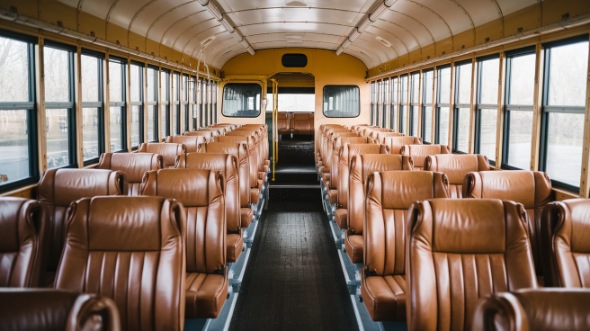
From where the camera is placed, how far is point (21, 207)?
282cm

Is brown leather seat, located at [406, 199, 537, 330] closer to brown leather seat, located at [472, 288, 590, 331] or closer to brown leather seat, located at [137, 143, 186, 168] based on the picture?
brown leather seat, located at [472, 288, 590, 331]

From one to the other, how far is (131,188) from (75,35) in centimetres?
166

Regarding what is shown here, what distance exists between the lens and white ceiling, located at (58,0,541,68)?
6704mm

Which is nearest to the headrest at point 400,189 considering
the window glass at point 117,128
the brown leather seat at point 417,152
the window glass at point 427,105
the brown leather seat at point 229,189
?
the brown leather seat at point 229,189

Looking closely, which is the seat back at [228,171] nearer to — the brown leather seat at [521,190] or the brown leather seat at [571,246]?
the brown leather seat at [521,190]

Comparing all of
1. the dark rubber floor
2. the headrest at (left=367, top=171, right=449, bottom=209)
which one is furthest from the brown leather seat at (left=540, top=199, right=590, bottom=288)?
the dark rubber floor

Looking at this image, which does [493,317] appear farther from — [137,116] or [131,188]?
[137,116]

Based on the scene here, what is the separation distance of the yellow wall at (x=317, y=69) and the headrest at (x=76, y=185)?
1106 centimetres

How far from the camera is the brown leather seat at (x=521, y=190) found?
4.09m

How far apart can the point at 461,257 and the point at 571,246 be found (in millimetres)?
600

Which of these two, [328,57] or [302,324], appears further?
[328,57]

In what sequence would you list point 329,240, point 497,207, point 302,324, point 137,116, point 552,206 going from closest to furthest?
point 497,207 < point 552,206 < point 302,324 < point 329,240 < point 137,116

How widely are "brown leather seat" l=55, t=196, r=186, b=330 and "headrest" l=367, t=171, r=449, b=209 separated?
62.7 inches

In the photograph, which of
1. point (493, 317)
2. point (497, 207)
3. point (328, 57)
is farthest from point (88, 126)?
point (328, 57)
